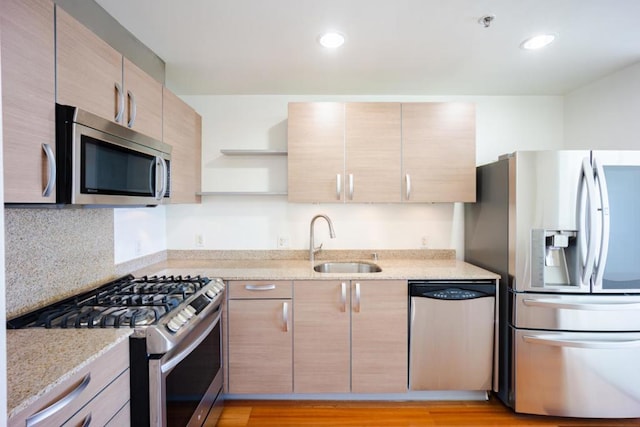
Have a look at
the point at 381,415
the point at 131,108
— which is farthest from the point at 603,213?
the point at 131,108

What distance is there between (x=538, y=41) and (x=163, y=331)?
8.19 ft

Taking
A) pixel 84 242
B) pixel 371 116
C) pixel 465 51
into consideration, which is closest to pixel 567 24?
pixel 465 51

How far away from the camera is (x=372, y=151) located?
2.39 m

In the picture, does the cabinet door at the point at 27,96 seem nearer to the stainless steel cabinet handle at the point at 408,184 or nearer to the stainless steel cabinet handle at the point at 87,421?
the stainless steel cabinet handle at the point at 87,421

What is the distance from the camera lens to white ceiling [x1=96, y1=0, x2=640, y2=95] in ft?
5.14

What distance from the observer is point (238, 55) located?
6.66 ft

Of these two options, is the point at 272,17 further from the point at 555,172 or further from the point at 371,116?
the point at 555,172

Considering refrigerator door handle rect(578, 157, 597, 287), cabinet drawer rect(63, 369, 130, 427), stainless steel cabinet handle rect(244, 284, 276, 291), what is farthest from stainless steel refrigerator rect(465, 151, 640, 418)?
cabinet drawer rect(63, 369, 130, 427)

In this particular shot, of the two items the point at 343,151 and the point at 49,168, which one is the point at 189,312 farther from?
the point at 343,151

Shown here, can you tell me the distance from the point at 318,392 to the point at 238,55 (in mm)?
2273

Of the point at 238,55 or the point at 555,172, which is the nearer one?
the point at 555,172

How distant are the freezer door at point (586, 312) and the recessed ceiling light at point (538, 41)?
1521mm

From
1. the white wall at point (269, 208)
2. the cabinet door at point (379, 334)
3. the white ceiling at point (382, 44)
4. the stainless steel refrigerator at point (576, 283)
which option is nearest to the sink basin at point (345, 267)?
the white wall at point (269, 208)

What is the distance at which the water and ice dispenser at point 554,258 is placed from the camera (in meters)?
1.92
